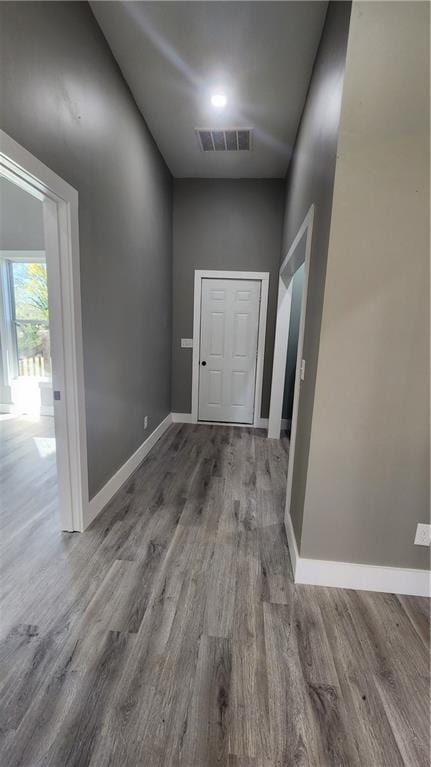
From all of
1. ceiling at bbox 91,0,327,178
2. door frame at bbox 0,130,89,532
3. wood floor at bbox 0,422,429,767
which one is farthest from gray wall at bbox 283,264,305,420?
door frame at bbox 0,130,89,532

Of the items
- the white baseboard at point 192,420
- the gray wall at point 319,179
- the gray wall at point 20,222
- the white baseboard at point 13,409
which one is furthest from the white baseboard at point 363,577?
the gray wall at point 20,222

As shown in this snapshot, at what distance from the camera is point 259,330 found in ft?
13.5

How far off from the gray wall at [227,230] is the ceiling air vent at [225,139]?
2.35 ft

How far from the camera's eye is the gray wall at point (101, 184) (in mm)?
1413

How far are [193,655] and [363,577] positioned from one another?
0.97 m

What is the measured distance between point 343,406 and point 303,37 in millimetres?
2272

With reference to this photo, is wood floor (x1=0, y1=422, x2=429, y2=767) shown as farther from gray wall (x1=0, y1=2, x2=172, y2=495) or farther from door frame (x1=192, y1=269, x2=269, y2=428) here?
door frame (x1=192, y1=269, x2=269, y2=428)

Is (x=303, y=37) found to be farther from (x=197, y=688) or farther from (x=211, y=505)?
(x=197, y=688)

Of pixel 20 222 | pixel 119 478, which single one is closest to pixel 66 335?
pixel 119 478

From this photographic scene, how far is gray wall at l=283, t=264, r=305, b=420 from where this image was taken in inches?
167

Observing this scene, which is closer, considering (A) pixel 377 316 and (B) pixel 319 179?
(A) pixel 377 316

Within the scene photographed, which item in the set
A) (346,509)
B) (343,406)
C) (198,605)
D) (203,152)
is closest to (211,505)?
(198,605)

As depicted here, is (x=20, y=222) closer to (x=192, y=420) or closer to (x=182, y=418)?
(x=182, y=418)

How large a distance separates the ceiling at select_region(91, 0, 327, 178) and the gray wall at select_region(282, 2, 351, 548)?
21 centimetres
